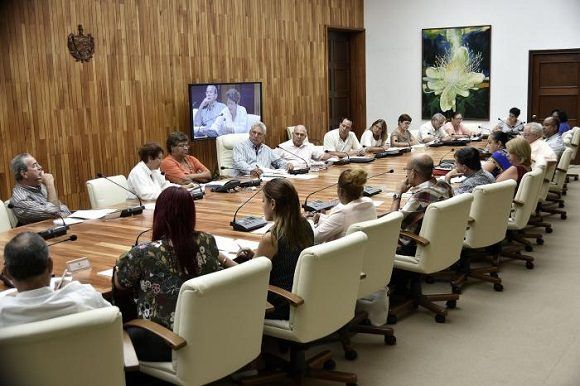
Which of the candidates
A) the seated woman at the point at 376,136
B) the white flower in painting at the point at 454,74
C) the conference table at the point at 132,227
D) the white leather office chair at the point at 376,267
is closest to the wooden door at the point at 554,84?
the white flower in painting at the point at 454,74

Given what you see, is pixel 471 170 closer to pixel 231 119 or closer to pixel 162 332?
pixel 162 332

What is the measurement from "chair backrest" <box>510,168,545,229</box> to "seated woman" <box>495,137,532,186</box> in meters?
0.19

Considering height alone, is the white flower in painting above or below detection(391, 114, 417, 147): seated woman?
above

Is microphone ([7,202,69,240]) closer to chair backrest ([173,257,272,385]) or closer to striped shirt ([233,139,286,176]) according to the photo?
chair backrest ([173,257,272,385])

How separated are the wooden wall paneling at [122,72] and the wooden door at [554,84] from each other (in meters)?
4.44

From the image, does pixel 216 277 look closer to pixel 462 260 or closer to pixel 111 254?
pixel 111 254

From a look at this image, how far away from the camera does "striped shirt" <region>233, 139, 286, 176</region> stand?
7133 millimetres

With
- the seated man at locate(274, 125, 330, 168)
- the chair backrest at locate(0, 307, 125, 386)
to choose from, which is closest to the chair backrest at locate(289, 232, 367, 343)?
the chair backrest at locate(0, 307, 125, 386)

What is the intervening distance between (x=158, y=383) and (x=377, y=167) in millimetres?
4413

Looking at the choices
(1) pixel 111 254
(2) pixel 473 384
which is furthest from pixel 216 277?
(2) pixel 473 384

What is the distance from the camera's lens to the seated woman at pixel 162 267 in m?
2.76

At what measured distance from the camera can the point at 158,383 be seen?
3145 mm

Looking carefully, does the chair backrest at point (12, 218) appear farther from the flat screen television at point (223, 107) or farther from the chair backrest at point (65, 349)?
the flat screen television at point (223, 107)

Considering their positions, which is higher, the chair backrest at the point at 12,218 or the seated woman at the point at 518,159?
the seated woman at the point at 518,159
